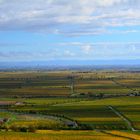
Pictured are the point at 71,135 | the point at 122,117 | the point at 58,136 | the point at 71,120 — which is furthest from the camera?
the point at 122,117

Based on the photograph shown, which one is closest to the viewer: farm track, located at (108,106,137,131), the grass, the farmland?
the grass

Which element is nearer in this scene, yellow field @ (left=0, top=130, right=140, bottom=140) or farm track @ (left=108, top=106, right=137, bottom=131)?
yellow field @ (left=0, top=130, right=140, bottom=140)

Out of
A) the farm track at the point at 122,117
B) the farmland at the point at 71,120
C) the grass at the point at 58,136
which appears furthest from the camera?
the farm track at the point at 122,117

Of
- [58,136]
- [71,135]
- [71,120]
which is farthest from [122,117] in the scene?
[58,136]

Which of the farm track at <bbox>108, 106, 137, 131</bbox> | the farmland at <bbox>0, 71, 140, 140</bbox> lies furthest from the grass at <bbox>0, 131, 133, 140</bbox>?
the farm track at <bbox>108, 106, 137, 131</bbox>

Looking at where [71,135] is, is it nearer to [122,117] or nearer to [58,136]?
[58,136]

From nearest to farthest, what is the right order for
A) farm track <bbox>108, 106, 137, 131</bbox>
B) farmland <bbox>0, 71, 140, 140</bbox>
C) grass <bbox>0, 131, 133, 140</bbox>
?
grass <bbox>0, 131, 133, 140</bbox> → farmland <bbox>0, 71, 140, 140</bbox> → farm track <bbox>108, 106, 137, 131</bbox>

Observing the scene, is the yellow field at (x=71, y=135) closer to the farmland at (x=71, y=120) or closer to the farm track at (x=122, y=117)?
the farmland at (x=71, y=120)

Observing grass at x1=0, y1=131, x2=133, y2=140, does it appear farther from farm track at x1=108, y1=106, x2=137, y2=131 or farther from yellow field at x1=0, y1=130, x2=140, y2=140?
farm track at x1=108, y1=106, x2=137, y2=131

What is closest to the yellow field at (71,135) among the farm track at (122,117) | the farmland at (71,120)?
the farmland at (71,120)

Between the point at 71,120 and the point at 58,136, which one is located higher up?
the point at 58,136

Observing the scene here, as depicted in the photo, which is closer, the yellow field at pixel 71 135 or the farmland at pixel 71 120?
the yellow field at pixel 71 135
